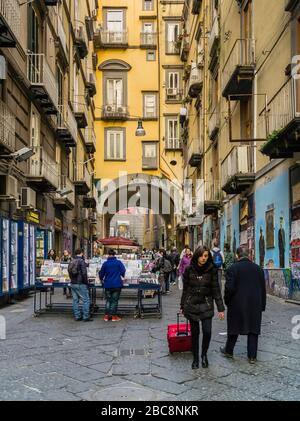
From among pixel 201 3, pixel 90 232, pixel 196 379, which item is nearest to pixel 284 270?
pixel 196 379

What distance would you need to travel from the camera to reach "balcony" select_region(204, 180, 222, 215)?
2544 centimetres

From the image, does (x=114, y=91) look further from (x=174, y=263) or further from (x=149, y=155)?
(x=174, y=263)

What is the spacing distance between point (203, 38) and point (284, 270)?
19.1 meters

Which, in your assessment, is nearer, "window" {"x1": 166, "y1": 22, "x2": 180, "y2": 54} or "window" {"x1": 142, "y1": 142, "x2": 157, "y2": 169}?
"window" {"x1": 142, "y1": 142, "x2": 157, "y2": 169}

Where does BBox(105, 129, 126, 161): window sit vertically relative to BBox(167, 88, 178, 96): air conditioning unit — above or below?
below

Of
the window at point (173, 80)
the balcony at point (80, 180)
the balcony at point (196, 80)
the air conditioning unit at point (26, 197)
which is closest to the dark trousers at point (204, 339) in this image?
the air conditioning unit at point (26, 197)

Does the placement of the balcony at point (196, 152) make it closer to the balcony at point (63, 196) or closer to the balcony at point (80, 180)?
the balcony at point (80, 180)

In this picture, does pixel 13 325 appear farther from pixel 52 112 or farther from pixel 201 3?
pixel 201 3

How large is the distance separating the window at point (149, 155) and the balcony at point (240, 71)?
21.1 meters

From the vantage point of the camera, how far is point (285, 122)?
12.9 metres

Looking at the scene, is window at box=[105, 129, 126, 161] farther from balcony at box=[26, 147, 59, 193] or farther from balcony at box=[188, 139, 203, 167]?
balcony at box=[26, 147, 59, 193]

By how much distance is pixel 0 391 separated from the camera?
6035 mm

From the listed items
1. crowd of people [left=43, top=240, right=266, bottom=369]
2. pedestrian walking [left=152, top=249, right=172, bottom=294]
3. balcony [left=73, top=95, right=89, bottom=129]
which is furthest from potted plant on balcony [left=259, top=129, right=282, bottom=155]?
balcony [left=73, top=95, right=89, bottom=129]

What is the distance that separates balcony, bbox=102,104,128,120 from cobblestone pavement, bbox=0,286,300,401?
3068cm
